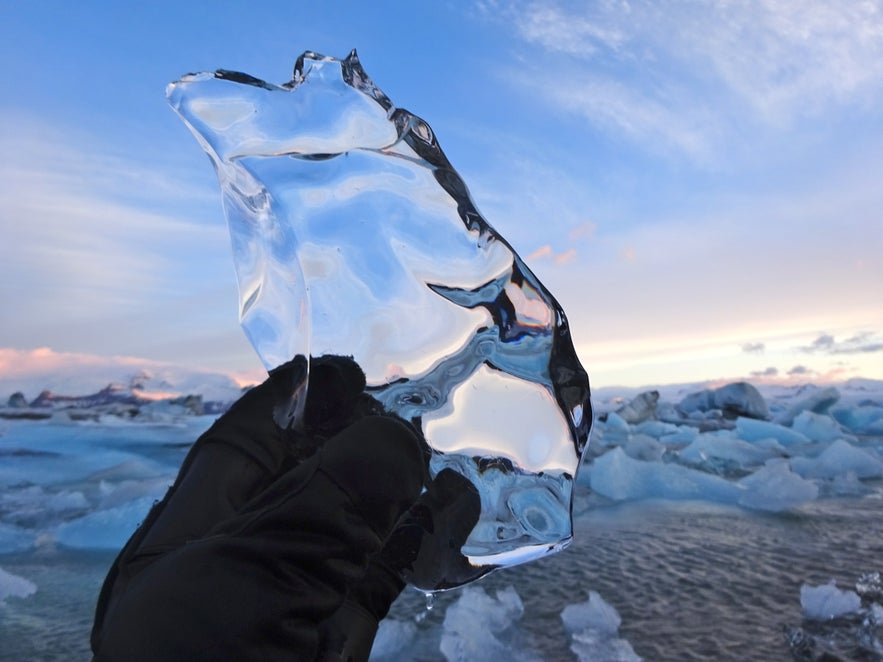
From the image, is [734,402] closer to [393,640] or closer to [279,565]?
[393,640]

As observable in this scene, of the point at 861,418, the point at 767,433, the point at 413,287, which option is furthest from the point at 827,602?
the point at 861,418

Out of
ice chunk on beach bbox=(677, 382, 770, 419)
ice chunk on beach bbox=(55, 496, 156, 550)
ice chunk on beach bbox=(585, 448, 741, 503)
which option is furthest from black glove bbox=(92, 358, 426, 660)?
ice chunk on beach bbox=(677, 382, 770, 419)

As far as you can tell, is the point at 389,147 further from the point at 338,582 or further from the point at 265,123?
the point at 338,582

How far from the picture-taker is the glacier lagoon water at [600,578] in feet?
6.13

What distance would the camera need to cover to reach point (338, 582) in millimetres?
725

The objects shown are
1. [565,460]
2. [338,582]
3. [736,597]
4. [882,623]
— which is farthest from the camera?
[736,597]

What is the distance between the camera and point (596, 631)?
192 centimetres

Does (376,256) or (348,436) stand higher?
(376,256)

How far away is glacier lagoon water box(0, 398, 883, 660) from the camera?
1.87 meters

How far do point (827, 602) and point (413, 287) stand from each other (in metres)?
1.81

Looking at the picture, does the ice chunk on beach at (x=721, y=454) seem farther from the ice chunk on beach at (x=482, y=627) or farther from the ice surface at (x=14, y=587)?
the ice surface at (x=14, y=587)

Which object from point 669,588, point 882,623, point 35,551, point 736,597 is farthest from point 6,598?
point 882,623

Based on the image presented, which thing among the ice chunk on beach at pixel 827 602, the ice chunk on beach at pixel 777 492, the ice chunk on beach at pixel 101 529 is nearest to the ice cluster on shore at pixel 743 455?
the ice chunk on beach at pixel 777 492

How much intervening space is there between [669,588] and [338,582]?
1.91 meters
